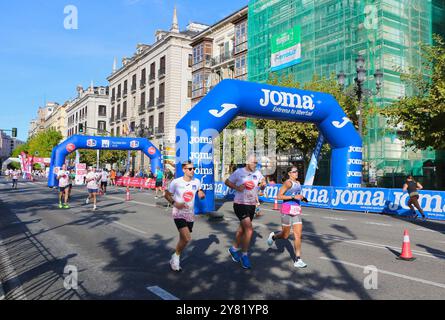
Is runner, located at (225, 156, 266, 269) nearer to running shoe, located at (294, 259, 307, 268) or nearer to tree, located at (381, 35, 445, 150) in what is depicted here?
running shoe, located at (294, 259, 307, 268)

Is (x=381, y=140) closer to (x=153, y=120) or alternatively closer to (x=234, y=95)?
(x=234, y=95)

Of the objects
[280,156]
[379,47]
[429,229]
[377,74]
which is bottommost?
[429,229]

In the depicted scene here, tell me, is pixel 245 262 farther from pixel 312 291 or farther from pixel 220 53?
pixel 220 53

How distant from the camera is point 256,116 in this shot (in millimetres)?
17172

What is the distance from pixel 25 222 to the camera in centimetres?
1237

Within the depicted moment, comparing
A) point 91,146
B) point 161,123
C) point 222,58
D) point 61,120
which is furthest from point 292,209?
point 61,120

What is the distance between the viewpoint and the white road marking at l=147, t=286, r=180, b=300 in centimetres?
515

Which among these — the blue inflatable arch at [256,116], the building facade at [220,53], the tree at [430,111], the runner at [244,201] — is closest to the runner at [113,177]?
the building facade at [220,53]

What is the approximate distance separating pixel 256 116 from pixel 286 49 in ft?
65.3

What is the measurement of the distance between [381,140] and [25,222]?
23.0 m

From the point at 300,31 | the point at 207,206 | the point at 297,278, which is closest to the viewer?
the point at 297,278

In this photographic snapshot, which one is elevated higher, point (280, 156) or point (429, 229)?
point (280, 156)

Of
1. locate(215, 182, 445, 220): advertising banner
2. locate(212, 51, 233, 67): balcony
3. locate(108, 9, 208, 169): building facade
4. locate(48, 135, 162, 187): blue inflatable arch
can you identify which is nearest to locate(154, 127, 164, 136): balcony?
locate(108, 9, 208, 169): building facade
